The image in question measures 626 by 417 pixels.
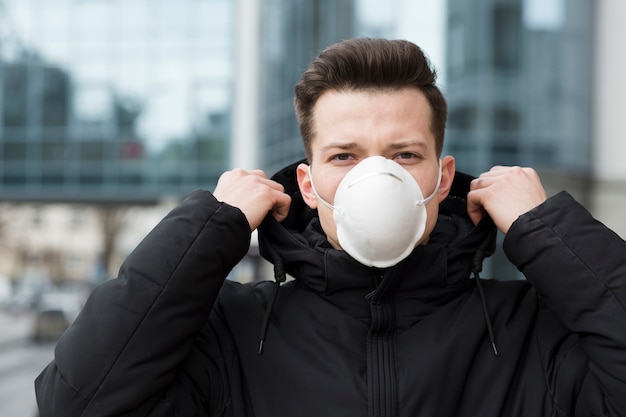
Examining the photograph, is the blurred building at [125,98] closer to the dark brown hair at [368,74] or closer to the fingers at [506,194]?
the dark brown hair at [368,74]

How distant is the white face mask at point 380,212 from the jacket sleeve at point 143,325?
30 centimetres

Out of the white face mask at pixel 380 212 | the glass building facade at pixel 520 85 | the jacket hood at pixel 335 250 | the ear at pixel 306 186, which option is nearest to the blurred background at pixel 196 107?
the glass building facade at pixel 520 85

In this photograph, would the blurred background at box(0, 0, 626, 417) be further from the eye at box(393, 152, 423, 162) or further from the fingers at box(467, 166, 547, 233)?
the eye at box(393, 152, 423, 162)

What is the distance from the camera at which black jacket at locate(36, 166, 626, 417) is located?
1795mm

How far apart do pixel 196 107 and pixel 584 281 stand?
24854 millimetres

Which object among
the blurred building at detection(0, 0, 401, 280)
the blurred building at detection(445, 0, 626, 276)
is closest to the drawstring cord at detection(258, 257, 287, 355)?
the blurred building at detection(445, 0, 626, 276)

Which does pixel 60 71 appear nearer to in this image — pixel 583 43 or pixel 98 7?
pixel 98 7

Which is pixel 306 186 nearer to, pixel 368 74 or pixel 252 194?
pixel 252 194

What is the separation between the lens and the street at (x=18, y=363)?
1596 centimetres

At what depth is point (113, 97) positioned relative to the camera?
2631 centimetres

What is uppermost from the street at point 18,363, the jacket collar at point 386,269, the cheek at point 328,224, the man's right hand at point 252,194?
the man's right hand at point 252,194

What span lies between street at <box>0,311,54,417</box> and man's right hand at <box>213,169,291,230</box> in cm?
1034

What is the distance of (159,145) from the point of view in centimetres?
2608

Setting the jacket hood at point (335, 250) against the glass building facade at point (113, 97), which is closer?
the jacket hood at point (335, 250)
